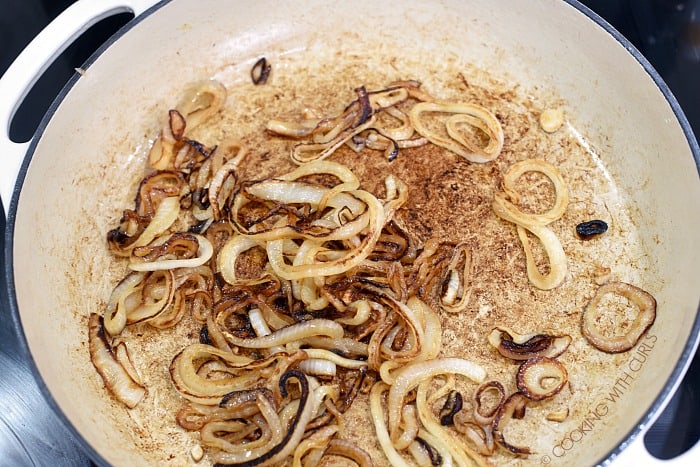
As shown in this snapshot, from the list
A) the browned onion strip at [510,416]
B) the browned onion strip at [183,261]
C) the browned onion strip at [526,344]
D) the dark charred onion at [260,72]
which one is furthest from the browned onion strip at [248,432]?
the dark charred onion at [260,72]

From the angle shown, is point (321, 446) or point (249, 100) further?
point (249, 100)

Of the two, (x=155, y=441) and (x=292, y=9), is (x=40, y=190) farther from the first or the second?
(x=292, y=9)

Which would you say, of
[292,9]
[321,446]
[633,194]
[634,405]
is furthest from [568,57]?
[321,446]

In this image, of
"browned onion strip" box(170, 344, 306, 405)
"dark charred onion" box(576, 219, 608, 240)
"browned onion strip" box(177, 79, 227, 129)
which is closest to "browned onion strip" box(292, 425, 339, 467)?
"browned onion strip" box(170, 344, 306, 405)

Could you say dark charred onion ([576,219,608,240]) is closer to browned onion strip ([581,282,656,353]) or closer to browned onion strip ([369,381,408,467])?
browned onion strip ([581,282,656,353])

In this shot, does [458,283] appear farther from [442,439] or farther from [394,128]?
[394,128]

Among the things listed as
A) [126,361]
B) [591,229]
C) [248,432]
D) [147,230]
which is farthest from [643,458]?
[147,230]
